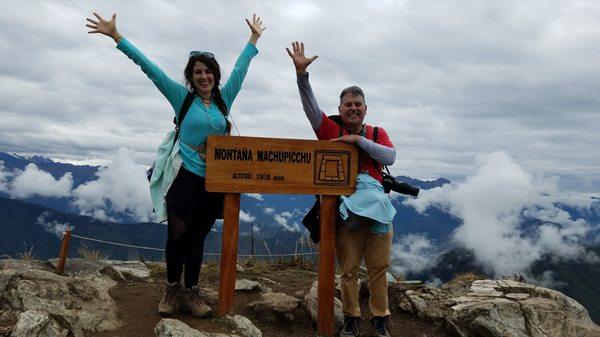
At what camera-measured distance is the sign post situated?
5.89 meters

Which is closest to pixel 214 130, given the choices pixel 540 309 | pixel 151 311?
pixel 151 311

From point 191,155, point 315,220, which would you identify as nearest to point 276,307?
point 315,220

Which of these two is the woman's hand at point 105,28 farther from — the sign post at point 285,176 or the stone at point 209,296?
the stone at point 209,296

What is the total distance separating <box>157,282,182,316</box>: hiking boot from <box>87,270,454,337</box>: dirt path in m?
0.11

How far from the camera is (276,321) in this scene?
650cm

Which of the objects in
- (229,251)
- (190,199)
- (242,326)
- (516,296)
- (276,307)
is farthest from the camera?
(516,296)

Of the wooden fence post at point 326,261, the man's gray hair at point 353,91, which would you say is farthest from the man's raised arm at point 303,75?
the wooden fence post at point 326,261

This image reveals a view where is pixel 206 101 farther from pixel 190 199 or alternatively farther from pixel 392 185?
pixel 392 185

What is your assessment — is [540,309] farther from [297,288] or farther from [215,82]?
[215,82]

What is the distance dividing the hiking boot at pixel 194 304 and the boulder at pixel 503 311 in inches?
144

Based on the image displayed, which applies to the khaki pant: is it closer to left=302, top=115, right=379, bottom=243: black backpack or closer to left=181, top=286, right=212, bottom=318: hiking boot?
left=302, top=115, right=379, bottom=243: black backpack

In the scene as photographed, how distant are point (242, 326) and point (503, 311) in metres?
4.19

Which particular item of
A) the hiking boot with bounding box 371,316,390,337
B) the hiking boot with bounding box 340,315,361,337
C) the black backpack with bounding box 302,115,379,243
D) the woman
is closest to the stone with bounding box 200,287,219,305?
the woman

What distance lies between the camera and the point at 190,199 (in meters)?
5.46
